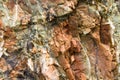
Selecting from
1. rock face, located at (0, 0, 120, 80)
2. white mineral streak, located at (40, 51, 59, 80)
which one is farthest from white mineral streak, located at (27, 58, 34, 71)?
white mineral streak, located at (40, 51, 59, 80)

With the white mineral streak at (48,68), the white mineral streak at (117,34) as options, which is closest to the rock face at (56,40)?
the white mineral streak at (48,68)

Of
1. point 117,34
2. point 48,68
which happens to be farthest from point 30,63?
point 117,34

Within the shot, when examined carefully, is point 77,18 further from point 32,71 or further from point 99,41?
point 32,71

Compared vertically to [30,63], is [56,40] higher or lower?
higher

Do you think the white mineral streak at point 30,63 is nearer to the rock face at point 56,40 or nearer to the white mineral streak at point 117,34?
the rock face at point 56,40

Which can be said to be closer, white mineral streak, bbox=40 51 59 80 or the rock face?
white mineral streak, bbox=40 51 59 80

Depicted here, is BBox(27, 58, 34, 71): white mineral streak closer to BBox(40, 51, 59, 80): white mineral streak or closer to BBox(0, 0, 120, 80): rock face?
BBox(0, 0, 120, 80): rock face

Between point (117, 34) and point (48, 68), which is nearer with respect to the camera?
point (48, 68)

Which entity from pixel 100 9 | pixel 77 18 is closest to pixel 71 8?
pixel 77 18

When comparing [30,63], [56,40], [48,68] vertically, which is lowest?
[48,68]

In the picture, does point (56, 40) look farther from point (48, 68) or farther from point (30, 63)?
point (30, 63)
